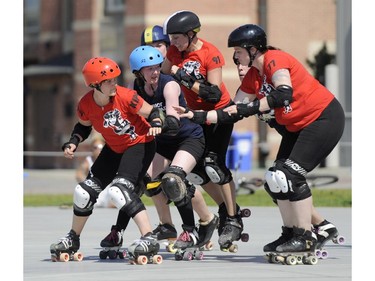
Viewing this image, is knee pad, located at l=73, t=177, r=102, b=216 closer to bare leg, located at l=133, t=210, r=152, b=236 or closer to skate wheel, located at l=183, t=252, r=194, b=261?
bare leg, located at l=133, t=210, r=152, b=236

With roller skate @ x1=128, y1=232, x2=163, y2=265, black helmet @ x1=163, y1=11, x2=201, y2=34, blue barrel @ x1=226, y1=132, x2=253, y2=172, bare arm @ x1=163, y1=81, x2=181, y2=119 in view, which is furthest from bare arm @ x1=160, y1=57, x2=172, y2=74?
blue barrel @ x1=226, y1=132, x2=253, y2=172

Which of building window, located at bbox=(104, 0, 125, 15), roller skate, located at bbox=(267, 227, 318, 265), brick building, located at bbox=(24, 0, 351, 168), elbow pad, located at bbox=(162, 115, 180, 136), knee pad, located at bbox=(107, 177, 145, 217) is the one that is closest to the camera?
roller skate, located at bbox=(267, 227, 318, 265)

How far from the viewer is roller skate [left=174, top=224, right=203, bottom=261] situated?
10125 mm

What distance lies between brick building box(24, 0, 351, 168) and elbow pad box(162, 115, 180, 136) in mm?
27748

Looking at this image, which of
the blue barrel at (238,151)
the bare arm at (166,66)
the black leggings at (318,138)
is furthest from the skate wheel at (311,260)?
the blue barrel at (238,151)

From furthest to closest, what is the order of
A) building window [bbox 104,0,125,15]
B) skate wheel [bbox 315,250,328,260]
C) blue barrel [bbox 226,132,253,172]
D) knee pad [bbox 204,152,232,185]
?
building window [bbox 104,0,125,15] < blue barrel [bbox 226,132,253,172] < knee pad [bbox 204,152,232,185] < skate wheel [bbox 315,250,328,260]

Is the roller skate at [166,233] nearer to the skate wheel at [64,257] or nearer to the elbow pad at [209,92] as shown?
the skate wheel at [64,257]

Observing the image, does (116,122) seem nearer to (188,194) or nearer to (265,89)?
(188,194)

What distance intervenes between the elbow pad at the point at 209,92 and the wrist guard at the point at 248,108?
2.51 feet

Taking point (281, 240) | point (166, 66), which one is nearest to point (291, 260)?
point (281, 240)

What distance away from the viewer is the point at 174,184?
9734mm

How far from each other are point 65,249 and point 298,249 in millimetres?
1919

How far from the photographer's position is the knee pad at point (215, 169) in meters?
10.6
